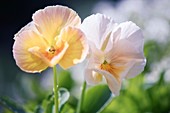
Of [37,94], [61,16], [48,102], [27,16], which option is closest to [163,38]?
[37,94]

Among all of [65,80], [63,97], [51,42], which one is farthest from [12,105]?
[65,80]

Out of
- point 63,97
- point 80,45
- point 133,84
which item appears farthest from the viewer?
point 133,84

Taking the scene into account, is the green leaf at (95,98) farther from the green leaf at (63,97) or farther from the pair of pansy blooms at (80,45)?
the pair of pansy blooms at (80,45)

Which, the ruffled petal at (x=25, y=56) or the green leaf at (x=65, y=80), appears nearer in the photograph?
the ruffled petal at (x=25, y=56)

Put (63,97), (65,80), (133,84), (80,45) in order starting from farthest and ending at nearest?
(65,80)
(133,84)
(63,97)
(80,45)

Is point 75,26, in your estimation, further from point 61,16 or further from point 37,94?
point 37,94

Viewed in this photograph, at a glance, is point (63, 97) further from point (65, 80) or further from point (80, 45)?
point (65, 80)

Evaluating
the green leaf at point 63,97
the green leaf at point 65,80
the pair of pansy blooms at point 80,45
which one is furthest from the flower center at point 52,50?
the green leaf at point 65,80
